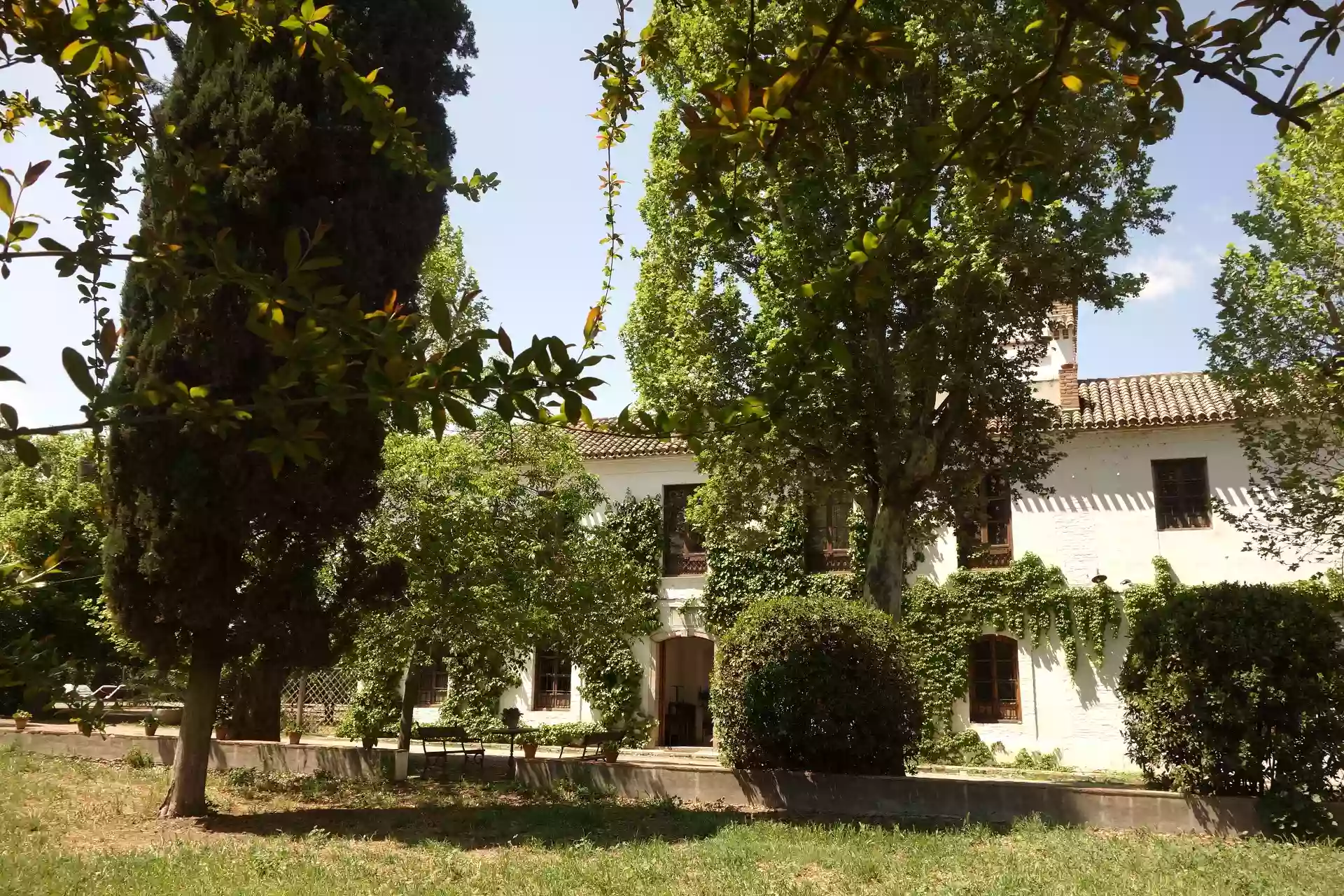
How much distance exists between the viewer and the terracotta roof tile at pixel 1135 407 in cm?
1891

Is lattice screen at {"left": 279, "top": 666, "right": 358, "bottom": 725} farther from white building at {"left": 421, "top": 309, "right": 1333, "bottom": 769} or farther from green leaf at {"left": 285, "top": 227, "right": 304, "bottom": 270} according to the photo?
green leaf at {"left": 285, "top": 227, "right": 304, "bottom": 270}

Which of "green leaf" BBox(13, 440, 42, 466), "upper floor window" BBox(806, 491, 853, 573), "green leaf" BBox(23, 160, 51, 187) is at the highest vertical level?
"upper floor window" BBox(806, 491, 853, 573)

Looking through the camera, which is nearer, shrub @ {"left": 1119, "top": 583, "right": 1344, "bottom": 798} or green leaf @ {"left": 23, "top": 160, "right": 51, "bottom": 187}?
green leaf @ {"left": 23, "top": 160, "right": 51, "bottom": 187}

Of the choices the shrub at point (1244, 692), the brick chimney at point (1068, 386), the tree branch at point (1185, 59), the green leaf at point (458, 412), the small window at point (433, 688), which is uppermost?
the brick chimney at point (1068, 386)

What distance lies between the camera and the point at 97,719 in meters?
2.61

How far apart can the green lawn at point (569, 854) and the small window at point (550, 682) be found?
10752mm

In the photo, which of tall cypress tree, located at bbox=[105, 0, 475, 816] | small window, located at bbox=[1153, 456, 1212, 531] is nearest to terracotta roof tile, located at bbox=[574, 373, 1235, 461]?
small window, located at bbox=[1153, 456, 1212, 531]

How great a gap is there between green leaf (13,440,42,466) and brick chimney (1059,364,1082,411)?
70.1 ft

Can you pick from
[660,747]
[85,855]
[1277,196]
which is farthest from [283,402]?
[660,747]

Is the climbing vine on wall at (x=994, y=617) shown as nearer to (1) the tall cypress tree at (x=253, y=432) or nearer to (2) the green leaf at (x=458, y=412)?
(1) the tall cypress tree at (x=253, y=432)

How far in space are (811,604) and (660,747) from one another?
11034 mm

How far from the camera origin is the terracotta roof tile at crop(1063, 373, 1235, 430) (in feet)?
61.9

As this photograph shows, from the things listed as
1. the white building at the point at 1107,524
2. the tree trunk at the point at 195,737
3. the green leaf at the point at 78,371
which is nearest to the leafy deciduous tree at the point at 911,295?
the white building at the point at 1107,524

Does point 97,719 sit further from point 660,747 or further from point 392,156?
point 660,747
